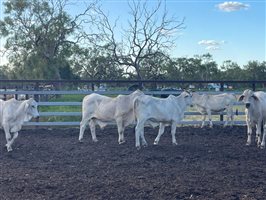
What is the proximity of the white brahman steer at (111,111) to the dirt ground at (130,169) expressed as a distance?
1.56 ft

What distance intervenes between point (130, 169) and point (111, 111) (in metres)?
3.63

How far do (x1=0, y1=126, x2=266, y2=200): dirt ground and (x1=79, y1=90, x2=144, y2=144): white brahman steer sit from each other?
48 cm

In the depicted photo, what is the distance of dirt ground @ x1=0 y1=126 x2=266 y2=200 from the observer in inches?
218

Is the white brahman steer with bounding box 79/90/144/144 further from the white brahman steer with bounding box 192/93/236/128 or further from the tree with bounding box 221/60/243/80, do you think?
the tree with bounding box 221/60/243/80

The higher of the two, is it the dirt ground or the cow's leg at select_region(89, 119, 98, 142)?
the cow's leg at select_region(89, 119, 98, 142)

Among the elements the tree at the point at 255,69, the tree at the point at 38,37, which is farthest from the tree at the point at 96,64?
the tree at the point at 255,69

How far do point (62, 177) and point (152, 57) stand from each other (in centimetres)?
1339

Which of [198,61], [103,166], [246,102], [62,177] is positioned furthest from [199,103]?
[198,61]

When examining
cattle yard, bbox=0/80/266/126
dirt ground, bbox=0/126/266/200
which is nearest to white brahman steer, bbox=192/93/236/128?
cattle yard, bbox=0/80/266/126

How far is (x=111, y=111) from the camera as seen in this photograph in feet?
34.9

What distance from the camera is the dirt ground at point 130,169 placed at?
18.2 ft

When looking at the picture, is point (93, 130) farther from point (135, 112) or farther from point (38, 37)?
point (38, 37)

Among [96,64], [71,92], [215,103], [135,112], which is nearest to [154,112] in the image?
[135,112]

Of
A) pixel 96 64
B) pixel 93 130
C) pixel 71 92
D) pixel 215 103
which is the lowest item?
pixel 93 130
